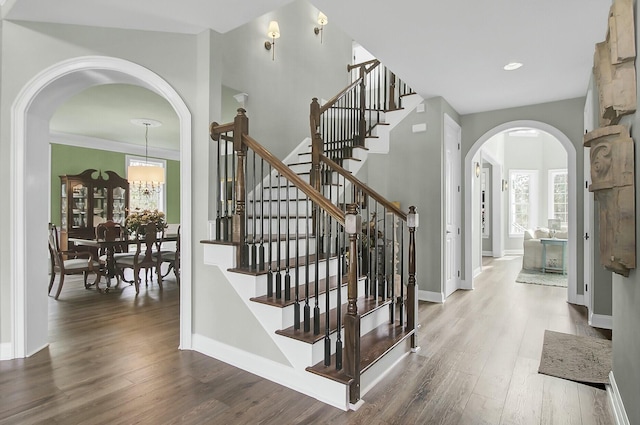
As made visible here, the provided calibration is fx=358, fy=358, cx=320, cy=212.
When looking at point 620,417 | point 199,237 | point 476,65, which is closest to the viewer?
point 620,417

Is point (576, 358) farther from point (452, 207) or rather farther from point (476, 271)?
point (476, 271)

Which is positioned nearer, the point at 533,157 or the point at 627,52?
the point at 627,52

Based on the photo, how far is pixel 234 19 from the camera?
280cm

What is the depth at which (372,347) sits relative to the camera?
8.61 ft

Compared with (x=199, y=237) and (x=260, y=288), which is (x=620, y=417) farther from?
(x=199, y=237)

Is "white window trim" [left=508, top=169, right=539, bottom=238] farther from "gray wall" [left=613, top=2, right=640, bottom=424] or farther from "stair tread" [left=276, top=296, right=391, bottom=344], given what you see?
"gray wall" [left=613, top=2, right=640, bottom=424]

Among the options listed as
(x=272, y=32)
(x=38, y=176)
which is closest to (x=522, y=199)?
(x=272, y=32)

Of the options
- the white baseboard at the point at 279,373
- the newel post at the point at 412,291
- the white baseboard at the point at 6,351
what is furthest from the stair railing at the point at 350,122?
the white baseboard at the point at 6,351

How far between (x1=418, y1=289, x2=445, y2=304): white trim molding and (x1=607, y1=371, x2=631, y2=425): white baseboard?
232 cm

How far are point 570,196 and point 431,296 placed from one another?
219 cm

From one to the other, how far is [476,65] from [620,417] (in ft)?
10.3

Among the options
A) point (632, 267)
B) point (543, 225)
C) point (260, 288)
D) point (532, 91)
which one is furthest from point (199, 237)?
point (543, 225)

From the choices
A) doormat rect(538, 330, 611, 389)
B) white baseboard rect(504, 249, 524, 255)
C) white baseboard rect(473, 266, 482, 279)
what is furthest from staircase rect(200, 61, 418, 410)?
white baseboard rect(504, 249, 524, 255)

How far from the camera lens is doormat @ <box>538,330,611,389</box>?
2572 millimetres
